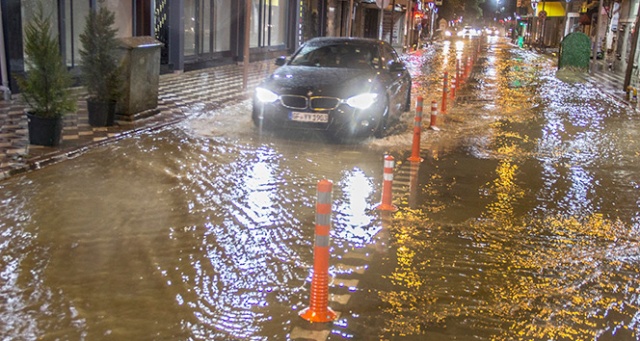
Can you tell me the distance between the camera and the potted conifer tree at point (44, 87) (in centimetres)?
968

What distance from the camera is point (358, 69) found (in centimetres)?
1257

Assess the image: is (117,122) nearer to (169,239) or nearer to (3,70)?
(3,70)

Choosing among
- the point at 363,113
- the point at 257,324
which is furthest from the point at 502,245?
the point at 363,113

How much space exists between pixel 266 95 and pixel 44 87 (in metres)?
3.41

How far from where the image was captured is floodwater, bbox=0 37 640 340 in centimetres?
482

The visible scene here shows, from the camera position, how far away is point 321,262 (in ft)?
15.3

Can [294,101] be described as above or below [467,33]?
above

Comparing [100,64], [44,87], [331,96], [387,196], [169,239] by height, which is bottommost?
[169,239]

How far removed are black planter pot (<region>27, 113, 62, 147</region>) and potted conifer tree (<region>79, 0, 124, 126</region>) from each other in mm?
1536

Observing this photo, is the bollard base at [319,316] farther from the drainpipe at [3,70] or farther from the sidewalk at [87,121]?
the drainpipe at [3,70]

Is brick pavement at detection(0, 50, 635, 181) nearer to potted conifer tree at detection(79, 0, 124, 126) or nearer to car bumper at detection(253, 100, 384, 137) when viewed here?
potted conifer tree at detection(79, 0, 124, 126)

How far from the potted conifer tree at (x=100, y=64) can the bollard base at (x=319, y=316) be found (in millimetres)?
7737

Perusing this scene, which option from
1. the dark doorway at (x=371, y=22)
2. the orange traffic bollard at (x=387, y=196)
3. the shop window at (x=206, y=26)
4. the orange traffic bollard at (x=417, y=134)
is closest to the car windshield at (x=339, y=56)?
the orange traffic bollard at (x=417, y=134)

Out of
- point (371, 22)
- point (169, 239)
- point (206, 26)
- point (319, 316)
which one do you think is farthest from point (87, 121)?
point (371, 22)
